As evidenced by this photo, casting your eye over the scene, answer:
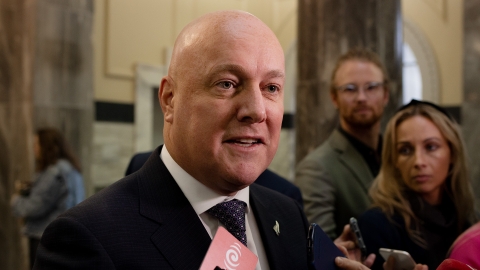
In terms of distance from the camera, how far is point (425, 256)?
2127mm

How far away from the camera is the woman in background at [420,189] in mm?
2164

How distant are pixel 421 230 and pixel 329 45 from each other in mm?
1531

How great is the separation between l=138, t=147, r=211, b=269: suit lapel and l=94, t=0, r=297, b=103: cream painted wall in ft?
19.6

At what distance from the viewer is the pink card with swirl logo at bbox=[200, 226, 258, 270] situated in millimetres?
1078

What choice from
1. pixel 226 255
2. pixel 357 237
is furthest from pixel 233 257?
pixel 357 237

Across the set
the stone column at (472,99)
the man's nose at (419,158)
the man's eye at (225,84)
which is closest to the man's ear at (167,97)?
the man's eye at (225,84)

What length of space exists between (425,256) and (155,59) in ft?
20.9

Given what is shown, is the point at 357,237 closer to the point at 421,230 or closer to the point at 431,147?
the point at 421,230

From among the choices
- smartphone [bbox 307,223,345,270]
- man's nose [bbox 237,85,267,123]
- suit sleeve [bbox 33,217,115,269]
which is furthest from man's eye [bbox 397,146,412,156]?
suit sleeve [bbox 33,217,115,269]

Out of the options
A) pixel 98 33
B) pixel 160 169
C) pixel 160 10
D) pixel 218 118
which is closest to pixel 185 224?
pixel 160 169

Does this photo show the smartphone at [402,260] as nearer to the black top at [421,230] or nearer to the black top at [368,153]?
the black top at [421,230]

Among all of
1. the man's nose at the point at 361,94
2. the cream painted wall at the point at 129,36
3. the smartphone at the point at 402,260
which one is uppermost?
the cream painted wall at the point at 129,36

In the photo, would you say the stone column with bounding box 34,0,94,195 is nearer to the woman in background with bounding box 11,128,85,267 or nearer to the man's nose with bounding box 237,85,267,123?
the woman in background with bounding box 11,128,85,267

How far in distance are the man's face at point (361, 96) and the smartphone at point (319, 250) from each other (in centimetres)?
137
